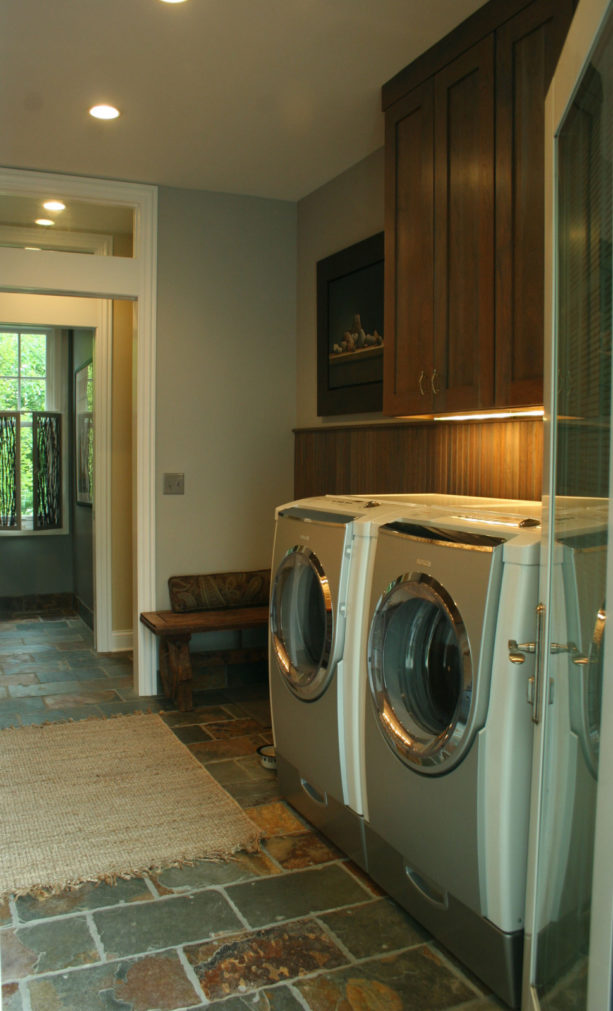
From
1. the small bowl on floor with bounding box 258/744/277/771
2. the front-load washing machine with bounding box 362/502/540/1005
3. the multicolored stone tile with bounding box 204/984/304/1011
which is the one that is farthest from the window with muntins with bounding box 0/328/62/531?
the multicolored stone tile with bounding box 204/984/304/1011

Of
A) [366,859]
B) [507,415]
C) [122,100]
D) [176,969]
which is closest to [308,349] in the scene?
[122,100]

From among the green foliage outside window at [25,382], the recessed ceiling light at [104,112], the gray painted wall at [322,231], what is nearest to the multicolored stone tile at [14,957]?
the gray painted wall at [322,231]

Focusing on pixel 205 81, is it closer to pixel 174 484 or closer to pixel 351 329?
pixel 351 329

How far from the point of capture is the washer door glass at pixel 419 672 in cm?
200

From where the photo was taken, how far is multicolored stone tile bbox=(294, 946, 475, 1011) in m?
1.95

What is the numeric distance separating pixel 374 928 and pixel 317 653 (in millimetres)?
866

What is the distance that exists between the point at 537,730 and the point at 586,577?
49cm

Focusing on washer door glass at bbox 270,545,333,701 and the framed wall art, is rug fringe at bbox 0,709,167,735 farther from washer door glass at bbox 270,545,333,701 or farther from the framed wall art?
the framed wall art

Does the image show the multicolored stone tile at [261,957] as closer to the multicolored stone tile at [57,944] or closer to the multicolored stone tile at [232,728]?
the multicolored stone tile at [57,944]

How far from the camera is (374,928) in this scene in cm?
226

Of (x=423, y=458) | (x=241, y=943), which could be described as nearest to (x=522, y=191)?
(x=423, y=458)

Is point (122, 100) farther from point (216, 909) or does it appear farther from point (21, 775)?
point (216, 909)

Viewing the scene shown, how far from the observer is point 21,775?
3.36m

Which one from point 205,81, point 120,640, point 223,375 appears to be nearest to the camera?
point 205,81
